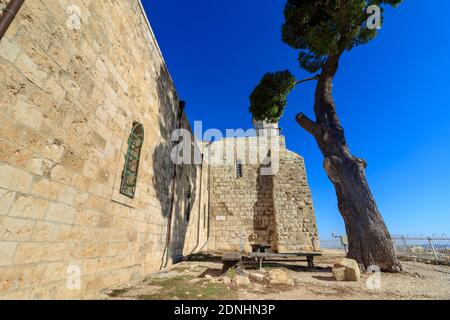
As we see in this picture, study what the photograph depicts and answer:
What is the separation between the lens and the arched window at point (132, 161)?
393 centimetres

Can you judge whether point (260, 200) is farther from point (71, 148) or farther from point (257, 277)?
point (71, 148)

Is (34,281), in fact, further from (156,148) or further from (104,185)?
(156,148)

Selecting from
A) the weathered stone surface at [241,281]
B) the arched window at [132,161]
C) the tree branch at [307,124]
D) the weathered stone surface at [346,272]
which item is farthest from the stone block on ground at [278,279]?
the tree branch at [307,124]

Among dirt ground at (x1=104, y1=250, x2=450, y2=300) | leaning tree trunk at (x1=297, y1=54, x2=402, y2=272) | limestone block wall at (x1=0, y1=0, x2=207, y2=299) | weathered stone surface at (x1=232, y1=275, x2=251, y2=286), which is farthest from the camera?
leaning tree trunk at (x1=297, y1=54, x2=402, y2=272)

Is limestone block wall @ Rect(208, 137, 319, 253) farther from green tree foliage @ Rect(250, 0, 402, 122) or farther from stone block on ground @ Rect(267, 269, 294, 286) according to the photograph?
stone block on ground @ Rect(267, 269, 294, 286)

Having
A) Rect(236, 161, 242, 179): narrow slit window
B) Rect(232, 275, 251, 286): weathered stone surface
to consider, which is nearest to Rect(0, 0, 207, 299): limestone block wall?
Rect(232, 275, 251, 286): weathered stone surface

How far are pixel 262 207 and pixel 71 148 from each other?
12.4m

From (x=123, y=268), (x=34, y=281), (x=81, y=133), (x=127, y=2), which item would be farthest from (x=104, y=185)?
(x=127, y=2)

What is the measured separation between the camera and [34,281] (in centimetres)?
207

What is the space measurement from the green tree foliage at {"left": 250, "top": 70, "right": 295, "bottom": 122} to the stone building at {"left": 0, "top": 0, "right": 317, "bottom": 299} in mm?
4364

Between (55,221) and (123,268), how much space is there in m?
1.89

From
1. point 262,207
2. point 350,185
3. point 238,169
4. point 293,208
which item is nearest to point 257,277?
point 350,185

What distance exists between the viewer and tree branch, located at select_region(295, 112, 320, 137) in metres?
7.47

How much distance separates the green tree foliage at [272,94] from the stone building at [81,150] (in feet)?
14.3
